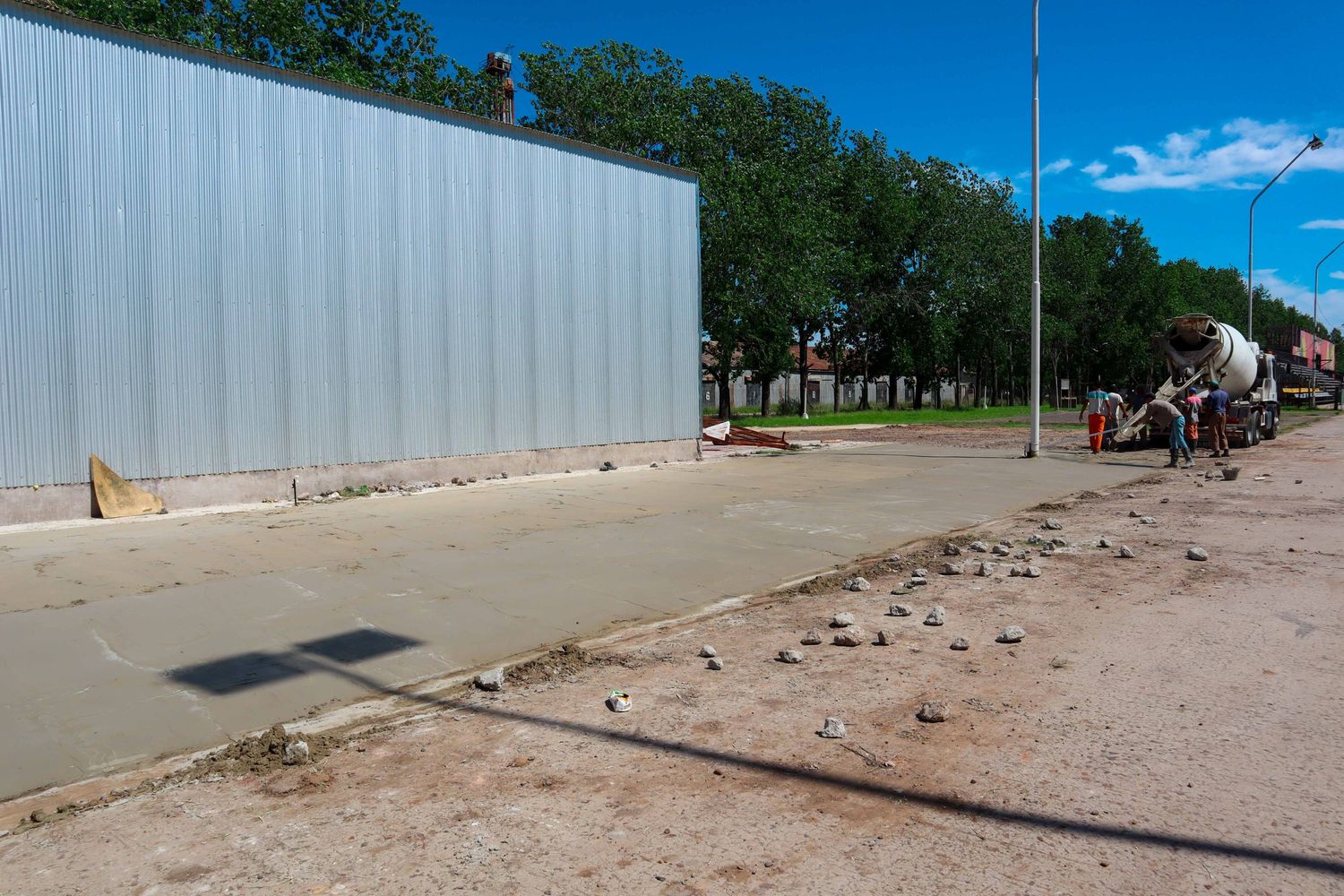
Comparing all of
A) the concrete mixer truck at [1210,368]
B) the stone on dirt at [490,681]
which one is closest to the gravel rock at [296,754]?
the stone on dirt at [490,681]

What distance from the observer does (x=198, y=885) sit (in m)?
3.39

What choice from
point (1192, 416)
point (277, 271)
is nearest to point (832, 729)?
point (277, 271)

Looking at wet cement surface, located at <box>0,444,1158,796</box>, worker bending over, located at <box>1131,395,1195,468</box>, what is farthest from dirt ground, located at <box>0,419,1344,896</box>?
worker bending over, located at <box>1131,395,1195,468</box>

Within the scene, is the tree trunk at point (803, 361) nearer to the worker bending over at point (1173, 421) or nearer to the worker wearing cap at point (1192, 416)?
the worker wearing cap at point (1192, 416)

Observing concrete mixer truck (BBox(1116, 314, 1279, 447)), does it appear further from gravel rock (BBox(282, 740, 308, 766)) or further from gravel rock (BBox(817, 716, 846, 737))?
gravel rock (BBox(282, 740, 308, 766))

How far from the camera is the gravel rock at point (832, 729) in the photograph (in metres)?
4.73

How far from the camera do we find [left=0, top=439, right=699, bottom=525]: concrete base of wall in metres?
11.5

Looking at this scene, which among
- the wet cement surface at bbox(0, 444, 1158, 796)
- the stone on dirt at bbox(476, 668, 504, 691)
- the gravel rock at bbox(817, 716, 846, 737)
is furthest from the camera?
the stone on dirt at bbox(476, 668, 504, 691)

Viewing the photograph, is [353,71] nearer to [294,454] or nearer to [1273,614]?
[294,454]


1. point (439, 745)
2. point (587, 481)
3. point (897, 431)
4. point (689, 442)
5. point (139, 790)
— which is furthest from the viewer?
point (897, 431)

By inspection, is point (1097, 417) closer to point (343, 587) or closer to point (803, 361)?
point (343, 587)

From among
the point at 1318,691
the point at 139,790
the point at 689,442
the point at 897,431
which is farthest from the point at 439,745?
the point at 897,431

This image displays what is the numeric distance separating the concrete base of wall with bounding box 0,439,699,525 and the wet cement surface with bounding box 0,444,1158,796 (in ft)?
2.16

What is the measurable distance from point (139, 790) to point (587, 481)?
12639mm
